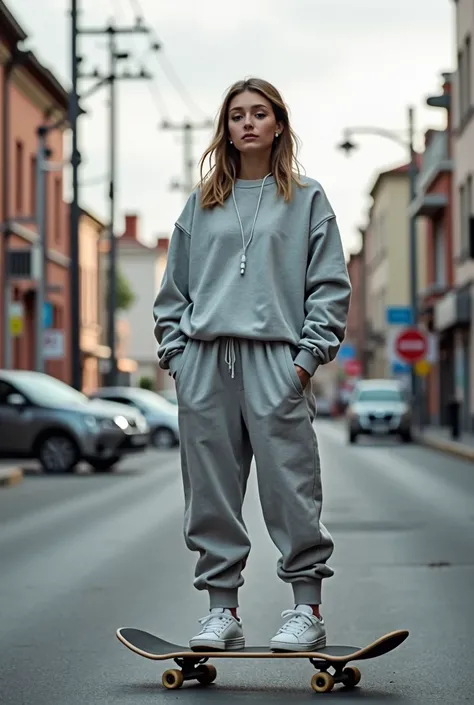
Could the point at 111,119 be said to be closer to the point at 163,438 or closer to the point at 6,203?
the point at 6,203

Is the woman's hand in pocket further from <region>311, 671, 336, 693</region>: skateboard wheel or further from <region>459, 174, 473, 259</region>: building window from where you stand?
<region>459, 174, 473, 259</region>: building window

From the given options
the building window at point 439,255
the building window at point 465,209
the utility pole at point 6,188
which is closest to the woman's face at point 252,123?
the utility pole at point 6,188

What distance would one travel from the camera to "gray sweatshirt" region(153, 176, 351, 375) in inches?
213

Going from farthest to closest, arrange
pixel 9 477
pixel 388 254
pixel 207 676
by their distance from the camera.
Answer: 1. pixel 388 254
2. pixel 9 477
3. pixel 207 676

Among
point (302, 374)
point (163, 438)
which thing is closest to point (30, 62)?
point (163, 438)

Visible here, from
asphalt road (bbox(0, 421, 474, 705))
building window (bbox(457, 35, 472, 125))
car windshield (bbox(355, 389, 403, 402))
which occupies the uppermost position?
building window (bbox(457, 35, 472, 125))

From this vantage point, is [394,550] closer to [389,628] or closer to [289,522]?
[389,628]

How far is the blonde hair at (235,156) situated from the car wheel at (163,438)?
2955cm

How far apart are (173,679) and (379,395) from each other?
114 ft

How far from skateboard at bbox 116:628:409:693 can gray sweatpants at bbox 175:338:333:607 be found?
8.9 inches

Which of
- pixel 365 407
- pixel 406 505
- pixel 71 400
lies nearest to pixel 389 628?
pixel 406 505

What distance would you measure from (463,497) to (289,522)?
11869 millimetres

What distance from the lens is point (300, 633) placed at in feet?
17.4

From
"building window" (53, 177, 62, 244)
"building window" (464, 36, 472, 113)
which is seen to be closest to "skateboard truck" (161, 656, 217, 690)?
"building window" (464, 36, 472, 113)
